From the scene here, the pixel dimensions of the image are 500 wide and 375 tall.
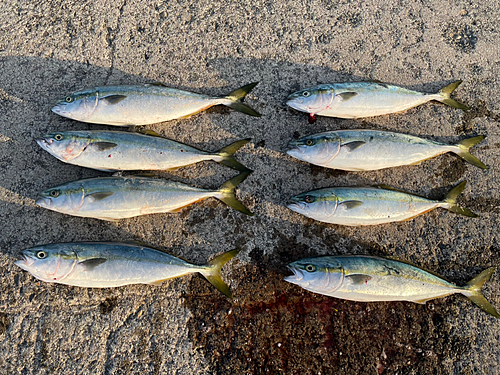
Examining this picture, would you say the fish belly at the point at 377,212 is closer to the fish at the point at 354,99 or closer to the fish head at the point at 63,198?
the fish at the point at 354,99

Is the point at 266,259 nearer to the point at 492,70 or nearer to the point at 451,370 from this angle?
the point at 451,370

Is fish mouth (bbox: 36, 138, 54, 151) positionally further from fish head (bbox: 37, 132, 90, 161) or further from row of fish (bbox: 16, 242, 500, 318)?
row of fish (bbox: 16, 242, 500, 318)

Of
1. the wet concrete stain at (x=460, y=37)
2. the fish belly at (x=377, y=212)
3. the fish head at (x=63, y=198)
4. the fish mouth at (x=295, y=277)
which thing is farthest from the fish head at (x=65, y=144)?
the wet concrete stain at (x=460, y=37)

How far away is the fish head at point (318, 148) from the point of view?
351 centimetres

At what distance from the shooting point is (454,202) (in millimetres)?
3580

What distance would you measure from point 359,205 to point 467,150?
1515 mm

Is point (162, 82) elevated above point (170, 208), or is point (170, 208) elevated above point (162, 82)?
point (162, 82)

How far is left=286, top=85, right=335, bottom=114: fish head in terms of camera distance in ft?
12.0

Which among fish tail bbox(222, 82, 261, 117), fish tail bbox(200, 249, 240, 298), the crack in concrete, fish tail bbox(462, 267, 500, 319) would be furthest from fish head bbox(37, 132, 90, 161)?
fish tail bbox(462, 267, 500, 319)

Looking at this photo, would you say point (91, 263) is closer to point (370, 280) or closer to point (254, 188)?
point (254, 188)

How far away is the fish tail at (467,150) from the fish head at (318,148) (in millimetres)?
1446

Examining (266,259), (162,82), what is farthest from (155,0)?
(266,259)

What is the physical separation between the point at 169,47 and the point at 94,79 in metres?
0.95

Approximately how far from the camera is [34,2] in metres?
4.02
